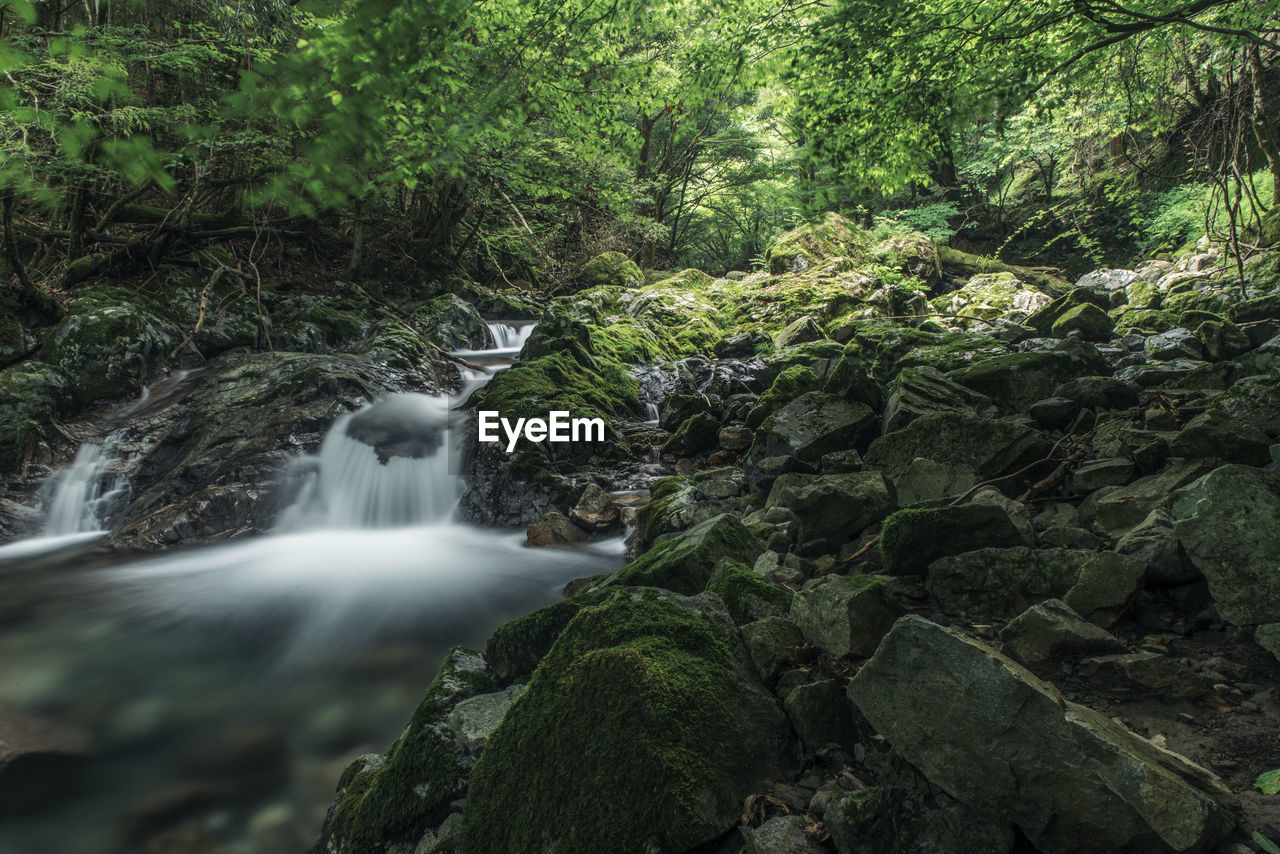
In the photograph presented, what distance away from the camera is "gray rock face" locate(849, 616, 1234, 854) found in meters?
1.43

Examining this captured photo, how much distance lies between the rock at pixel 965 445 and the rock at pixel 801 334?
7.29m

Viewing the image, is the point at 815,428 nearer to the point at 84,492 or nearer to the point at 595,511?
the point at 595,511

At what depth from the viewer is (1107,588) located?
7.85 ft

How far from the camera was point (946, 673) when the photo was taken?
1.74 metres

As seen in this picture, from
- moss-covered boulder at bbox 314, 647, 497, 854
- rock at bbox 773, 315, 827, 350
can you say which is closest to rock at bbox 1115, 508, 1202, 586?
moss-covered boulder at bbox 314, 647, 497, 854

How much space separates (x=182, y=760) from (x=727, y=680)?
3585mm

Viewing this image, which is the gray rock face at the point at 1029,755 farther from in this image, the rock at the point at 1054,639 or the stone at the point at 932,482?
the stone at the point at 932,482

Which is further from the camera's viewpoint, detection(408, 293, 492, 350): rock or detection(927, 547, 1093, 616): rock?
detection(408, 293, 492, 350): rock

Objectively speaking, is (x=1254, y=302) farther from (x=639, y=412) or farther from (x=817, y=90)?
(x=639, y=412)

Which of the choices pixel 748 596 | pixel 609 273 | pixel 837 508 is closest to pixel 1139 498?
pixel 837 508

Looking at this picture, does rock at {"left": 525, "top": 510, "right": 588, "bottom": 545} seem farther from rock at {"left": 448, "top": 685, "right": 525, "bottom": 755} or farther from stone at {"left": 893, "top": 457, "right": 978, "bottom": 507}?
rock at {"left": 448, "top": 685, "right": 525, "bottom": 755}

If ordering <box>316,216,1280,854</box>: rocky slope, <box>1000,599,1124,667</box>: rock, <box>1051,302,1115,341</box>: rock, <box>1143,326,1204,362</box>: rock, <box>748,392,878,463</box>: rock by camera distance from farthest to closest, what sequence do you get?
<box>1051,302,1115,341</box>: rock → <box>1143,326,1204,362</box>: rock → <box>748,392,878,463</box>: rock → <box>1000,599,1124,667</box>: rock → <box>316,216,1280,854</box>: rocky slope

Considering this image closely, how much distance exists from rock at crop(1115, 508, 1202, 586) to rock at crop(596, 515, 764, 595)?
1779mm

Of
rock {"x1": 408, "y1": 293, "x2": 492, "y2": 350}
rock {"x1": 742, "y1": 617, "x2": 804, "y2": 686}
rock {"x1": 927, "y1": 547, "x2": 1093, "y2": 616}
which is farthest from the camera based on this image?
rock {"x1": 408, "y1": 293, "x2": 492, "y2": 350}
